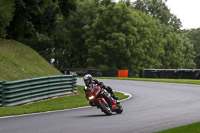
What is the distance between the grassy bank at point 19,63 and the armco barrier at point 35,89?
2529 mm

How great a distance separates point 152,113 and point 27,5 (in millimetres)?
16252

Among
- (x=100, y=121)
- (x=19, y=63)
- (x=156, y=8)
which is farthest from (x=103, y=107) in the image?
(x=156, y=8)

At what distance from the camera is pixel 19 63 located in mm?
23453

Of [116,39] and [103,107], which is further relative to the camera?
[116,39]

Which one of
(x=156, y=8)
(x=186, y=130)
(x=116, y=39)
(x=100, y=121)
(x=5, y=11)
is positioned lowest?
(x=100, y=121)

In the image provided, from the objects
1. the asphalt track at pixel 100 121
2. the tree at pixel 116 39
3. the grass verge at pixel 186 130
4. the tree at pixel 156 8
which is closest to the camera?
the grass verge at pixel 186 130

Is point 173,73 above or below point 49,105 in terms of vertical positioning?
above

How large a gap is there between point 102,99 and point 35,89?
6.86m

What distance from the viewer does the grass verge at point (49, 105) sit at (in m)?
13.3

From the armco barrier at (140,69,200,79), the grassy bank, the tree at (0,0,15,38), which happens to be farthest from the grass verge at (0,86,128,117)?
the armco barrier at (140,69,200,79)

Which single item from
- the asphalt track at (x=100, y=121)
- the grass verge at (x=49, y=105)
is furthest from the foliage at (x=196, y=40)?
the asphalt track at (x=100, y=121)

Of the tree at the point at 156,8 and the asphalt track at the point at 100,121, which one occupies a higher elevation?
the tree at the point at 156,8

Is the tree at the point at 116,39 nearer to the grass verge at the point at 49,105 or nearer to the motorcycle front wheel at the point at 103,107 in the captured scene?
the grass verge at the point at 49,105

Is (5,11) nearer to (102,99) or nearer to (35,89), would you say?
(35,89)
